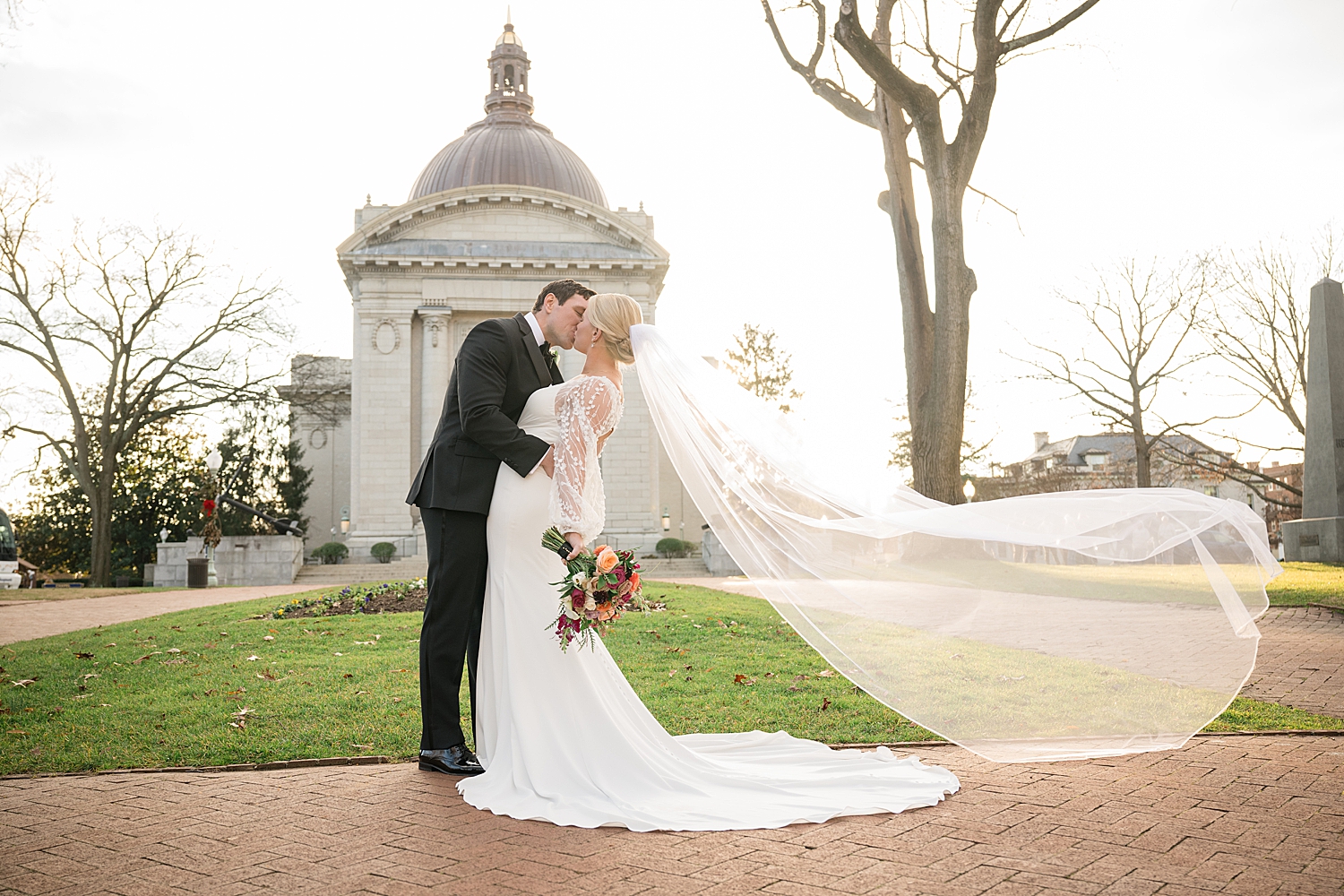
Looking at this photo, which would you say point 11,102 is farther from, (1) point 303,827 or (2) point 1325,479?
(2) point 1325,479

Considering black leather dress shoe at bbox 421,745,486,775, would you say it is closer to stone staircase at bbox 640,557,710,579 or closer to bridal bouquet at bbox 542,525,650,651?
bridal bouquet at bbox 542,525,650,651

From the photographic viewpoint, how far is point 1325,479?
62.6 ft

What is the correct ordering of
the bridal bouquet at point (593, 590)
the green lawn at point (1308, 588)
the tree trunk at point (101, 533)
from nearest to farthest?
1. the bridal bouquet at point (593, 590)
2. the green lawn at point (1308, 588)
3. the tree trunk at point (101, 533)

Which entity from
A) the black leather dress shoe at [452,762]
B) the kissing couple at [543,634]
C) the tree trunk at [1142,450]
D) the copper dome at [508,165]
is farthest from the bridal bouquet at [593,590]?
the copper dome at [508,165]

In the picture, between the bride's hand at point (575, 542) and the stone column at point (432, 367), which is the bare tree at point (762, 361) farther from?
the bride's hand at point (575, 542)

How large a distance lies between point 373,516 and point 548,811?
3111 centimetres

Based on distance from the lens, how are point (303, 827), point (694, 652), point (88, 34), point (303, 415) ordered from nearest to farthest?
point (303, 827) → point (694, 652) → point (88, 34) → point (303, 415)

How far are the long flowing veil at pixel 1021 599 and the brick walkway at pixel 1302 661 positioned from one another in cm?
297

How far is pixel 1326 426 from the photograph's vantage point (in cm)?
1898

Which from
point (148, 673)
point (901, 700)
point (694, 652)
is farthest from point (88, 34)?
point (901, 700)

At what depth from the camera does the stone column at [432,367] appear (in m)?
34.3

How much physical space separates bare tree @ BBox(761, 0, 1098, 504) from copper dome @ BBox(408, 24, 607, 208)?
999 inches

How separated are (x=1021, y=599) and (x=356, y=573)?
25.7 m

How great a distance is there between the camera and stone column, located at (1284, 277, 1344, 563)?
Answer: 61.8 ft
